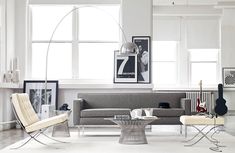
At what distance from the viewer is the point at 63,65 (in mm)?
9680

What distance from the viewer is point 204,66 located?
12.4 meters

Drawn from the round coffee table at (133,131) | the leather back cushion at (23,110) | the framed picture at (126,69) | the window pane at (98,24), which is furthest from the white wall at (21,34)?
the round coffee table at (133,131)

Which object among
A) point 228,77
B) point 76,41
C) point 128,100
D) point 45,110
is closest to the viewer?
point 128,100

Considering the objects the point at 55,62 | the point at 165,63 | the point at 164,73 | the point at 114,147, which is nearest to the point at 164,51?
the point at 165,63

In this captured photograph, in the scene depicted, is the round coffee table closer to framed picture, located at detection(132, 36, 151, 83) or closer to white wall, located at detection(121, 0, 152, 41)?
framed picture, located at detection(132, 36, 151, 83)

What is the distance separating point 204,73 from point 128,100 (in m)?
4.78

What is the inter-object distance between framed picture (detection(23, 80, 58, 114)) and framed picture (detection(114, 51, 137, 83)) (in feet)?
4.83

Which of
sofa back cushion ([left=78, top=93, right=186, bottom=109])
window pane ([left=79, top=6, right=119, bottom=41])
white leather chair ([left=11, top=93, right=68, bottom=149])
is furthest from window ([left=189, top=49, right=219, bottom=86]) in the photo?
white leather chair ([left=11, top=93, right=68, bottom=149])

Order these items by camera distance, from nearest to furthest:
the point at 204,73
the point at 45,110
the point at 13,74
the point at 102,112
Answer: the point at 102,112, the point at 45,110, the point at 13,74, the point at 204,73

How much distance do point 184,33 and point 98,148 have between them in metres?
7.53

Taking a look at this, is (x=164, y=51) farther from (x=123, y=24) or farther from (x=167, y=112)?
(x=167, y=112)

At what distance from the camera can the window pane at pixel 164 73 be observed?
485 inches

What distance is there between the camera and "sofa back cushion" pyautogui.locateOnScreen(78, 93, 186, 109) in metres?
8.30

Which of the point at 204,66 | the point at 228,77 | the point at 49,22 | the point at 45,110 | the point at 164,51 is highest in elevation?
the point at 49,22
